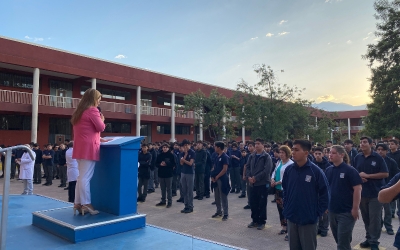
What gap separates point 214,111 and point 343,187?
19559 mm

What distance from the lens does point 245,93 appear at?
23.1 metres

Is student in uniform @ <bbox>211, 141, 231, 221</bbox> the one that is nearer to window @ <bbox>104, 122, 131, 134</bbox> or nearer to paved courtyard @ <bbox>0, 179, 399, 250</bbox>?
paved courtyard @ <bbox>0, 179, 399, 250</bbox>

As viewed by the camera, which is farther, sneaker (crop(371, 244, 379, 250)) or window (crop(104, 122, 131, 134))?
window (crop(104, 122, 131, 134))

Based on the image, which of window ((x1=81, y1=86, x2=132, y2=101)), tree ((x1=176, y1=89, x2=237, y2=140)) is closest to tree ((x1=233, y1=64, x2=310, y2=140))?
tree ((x1=176, y1=89, x2=237, y2=140))

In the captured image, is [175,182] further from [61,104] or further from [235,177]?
[61,104]

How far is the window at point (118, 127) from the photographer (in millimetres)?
26250

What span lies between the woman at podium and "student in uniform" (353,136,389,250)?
4.71 m

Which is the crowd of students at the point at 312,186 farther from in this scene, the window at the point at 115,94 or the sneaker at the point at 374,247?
the window at the point at 115,94

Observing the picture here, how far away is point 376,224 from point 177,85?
24.7 meters

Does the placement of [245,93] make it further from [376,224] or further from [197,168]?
[376,224]

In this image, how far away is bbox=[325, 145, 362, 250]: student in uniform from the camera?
4.19 meters

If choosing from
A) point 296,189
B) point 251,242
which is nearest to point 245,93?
point 251,242

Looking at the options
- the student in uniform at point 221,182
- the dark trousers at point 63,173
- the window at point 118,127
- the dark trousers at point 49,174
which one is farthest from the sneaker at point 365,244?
the window at point 118,127

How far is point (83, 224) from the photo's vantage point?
3764 mm
